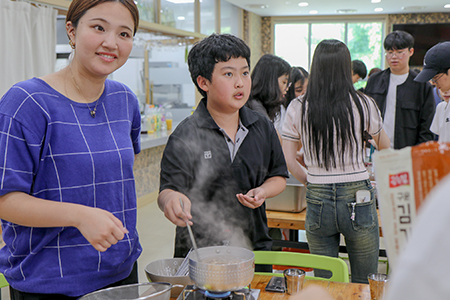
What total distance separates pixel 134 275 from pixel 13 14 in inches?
120

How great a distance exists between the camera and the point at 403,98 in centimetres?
364

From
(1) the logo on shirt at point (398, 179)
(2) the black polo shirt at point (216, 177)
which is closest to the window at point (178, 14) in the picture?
(2) the black polo shirt at point (216, 177)

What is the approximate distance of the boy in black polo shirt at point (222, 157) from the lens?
1.54 metres

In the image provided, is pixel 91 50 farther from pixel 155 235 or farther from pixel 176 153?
pixel 155 235

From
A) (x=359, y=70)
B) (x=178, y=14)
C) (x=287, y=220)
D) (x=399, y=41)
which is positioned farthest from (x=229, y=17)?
(x=287, y=220)

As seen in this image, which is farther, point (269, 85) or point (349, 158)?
point (269, 85)

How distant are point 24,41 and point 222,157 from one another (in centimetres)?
285

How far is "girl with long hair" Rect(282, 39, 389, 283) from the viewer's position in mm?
1965

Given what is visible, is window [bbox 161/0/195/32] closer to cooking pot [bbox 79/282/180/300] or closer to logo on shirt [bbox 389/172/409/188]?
cooking pot [bbox 79/282/180/300]

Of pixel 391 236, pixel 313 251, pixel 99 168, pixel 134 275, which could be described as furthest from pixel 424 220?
pixel 313 251

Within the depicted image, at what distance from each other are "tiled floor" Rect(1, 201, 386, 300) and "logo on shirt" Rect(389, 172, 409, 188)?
2.88m

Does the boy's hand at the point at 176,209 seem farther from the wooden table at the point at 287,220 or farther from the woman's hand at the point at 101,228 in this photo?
the wooden table at the point at 287,220

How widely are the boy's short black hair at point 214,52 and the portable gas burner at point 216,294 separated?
834 millimetres

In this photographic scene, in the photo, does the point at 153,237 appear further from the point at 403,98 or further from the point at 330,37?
the point at 330,37
